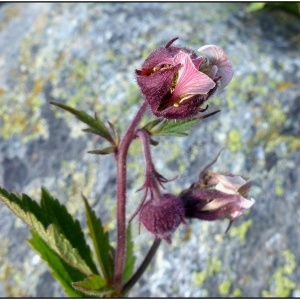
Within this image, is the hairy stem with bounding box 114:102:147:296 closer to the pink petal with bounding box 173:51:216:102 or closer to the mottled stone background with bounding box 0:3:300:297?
the pink petal with bounding box 173:51:216:102

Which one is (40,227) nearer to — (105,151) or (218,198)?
(105,151)

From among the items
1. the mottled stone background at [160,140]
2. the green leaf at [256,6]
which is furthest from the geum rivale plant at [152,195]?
the green leaf at [256,6]

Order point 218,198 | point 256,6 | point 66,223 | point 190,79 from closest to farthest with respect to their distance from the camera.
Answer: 1. point 190,79
2. point 218,198
3. point 66,223
4. point 256,6

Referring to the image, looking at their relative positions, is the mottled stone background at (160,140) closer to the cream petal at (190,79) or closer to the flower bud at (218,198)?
the flower bud at (218,198)

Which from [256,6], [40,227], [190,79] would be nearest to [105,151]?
[40,227]

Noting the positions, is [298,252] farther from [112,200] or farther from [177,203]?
[177,203]

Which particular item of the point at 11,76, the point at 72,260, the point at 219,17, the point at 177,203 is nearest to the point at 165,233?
the point at 177,203
